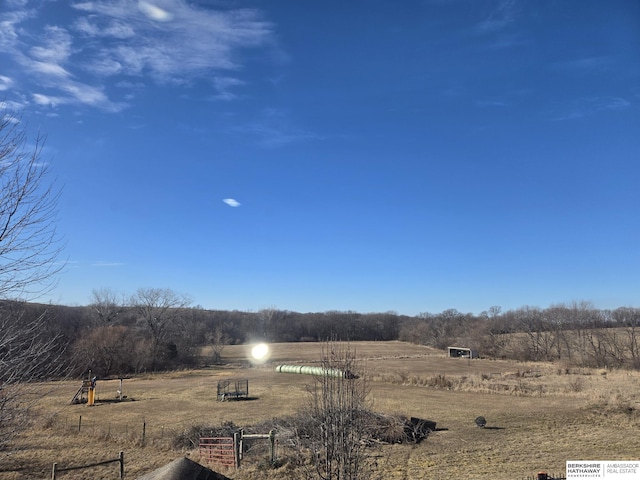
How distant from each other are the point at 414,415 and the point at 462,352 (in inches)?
2830

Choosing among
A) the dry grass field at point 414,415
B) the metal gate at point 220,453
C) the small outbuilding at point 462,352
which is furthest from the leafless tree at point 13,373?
the small outbuilding at point 462,352

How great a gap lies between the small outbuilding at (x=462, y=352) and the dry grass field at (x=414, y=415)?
36.8 m

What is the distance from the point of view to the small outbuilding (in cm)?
9364

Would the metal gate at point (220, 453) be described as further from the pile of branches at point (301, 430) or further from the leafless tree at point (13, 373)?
the leafless tree at point (13, 373)

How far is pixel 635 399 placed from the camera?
1421 inches

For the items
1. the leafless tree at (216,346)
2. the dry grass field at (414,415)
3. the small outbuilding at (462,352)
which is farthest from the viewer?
the small outbuilding at (462,352)

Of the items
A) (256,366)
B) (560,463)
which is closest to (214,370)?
(256,366)

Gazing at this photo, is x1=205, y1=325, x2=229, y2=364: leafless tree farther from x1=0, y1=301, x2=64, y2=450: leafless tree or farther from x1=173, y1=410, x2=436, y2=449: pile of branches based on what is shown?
x1=0, y1=301, x2=64, y2=450: leafless tree

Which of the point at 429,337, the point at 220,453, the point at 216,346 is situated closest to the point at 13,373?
the point at 220,453

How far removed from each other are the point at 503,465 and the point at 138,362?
65115 mm

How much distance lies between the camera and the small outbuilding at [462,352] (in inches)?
3687

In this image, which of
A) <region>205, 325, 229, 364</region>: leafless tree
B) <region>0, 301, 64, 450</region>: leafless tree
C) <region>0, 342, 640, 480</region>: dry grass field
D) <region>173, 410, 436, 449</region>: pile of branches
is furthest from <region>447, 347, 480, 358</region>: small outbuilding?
<region>0, 301, 64, 450</region>: leafless tree

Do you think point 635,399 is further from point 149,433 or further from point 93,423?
point 93,423

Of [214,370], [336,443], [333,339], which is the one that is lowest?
[214,370]
